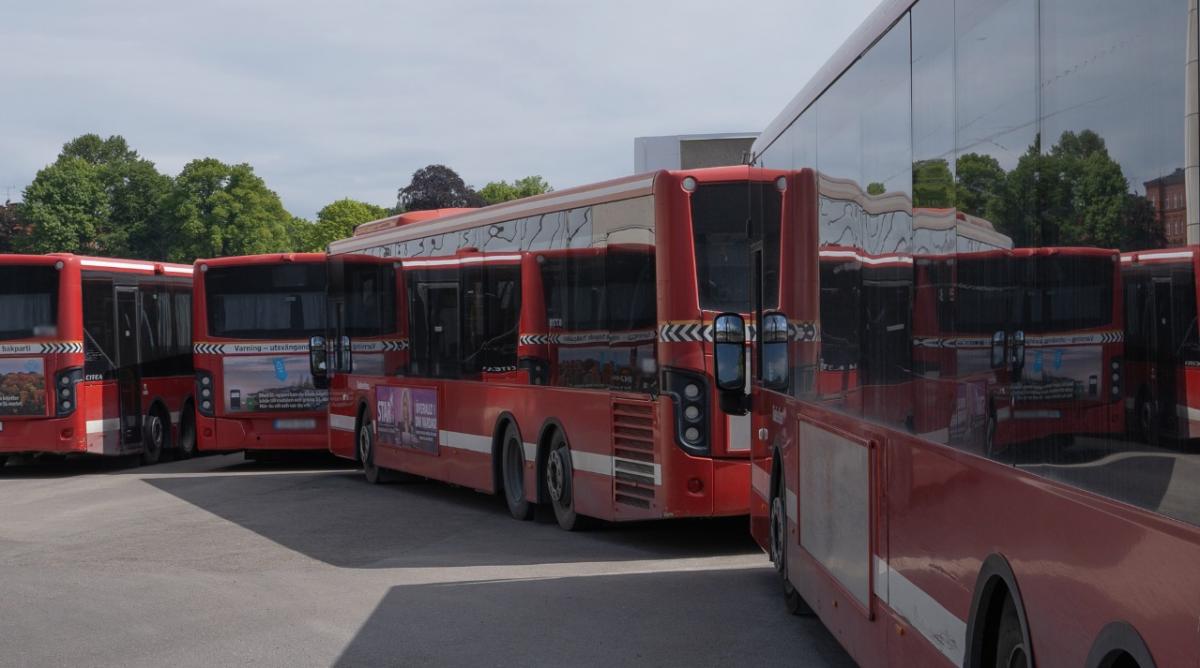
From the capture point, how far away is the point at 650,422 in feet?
38.3

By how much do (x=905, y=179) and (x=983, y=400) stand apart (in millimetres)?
1477

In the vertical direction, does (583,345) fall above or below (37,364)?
above

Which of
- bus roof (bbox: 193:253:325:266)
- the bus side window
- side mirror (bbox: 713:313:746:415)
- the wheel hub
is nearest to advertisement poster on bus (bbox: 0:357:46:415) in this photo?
the bus side window

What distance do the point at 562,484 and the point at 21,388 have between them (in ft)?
33.4

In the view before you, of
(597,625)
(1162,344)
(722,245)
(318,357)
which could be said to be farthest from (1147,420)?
(318,357)

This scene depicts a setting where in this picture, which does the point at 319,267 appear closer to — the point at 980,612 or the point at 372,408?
the point at 372,408

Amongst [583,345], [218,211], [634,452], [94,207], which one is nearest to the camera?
[634,452]

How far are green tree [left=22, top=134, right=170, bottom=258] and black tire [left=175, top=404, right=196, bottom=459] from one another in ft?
276

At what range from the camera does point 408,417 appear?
678 inches

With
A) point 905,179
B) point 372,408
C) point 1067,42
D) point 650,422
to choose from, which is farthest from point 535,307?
point 1067,42

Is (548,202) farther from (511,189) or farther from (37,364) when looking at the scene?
(511,189)

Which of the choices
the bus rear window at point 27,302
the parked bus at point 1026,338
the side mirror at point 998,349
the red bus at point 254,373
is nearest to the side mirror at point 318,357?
the red bus at point 254,373

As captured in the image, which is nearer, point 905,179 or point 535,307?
point 905,179

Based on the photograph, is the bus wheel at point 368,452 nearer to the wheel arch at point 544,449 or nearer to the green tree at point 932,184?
the wheel arch at point 544,449
